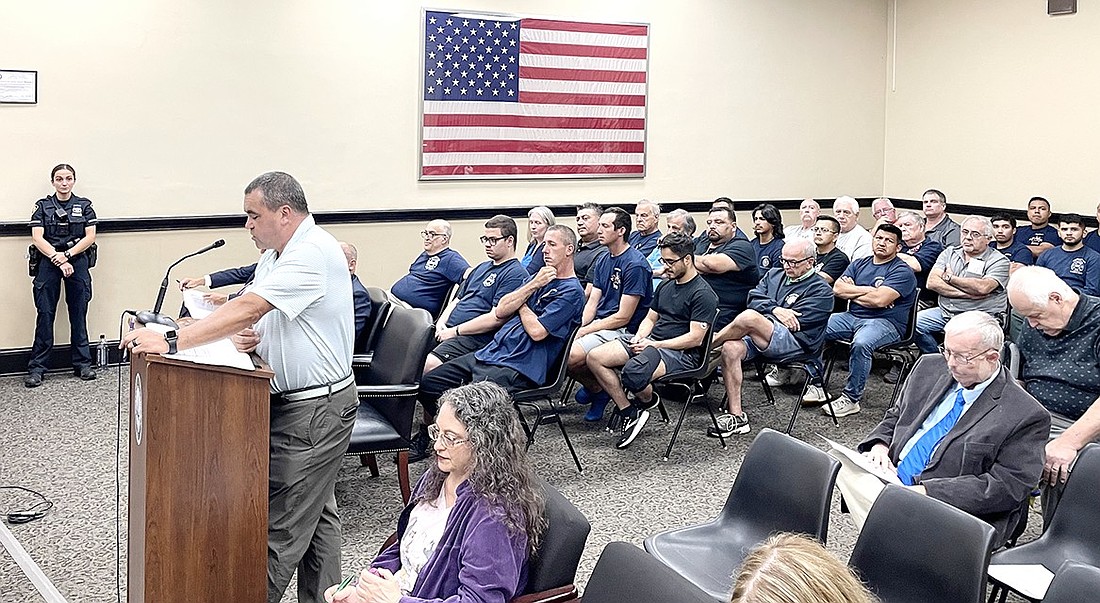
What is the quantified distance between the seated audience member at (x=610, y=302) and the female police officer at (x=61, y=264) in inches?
131

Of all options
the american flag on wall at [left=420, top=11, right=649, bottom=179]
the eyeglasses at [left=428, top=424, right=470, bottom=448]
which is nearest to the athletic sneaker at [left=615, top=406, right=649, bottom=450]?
the eyeglasses at [left=428, top=424, right=470, bottom=448]

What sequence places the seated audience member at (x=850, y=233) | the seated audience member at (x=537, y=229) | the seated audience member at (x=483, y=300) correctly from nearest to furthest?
the seated audience member at (x=483, y=300)
the seated audience member at (x=537, y=229)
the seated audience member at (x=850, y=233)

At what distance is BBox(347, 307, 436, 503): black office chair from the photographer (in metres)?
4.42

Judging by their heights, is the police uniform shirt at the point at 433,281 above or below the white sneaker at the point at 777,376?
above

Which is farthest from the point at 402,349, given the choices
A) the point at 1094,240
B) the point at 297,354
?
the point at 1094,240

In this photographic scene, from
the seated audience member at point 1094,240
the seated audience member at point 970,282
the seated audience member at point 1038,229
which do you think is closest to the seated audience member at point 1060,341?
the seated audience member at point 970,282

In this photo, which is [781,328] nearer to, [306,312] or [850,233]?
[850,233]

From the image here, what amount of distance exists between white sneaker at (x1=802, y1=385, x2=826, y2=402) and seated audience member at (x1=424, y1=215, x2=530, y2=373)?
1.98 meters

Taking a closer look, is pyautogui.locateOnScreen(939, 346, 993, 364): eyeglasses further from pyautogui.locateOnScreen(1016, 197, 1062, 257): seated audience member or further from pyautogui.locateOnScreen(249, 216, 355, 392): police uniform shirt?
pyautogui.locateOnScreen(1016, 197, 1062, 257): seated audience member

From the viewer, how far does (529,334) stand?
526cm

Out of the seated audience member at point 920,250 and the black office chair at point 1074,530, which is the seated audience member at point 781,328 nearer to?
the seated audience member at point 920,250

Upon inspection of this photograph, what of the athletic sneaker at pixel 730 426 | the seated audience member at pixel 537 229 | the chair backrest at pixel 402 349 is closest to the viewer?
the chair backrest at pixel 402 349

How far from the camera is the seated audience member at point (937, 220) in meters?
8.60

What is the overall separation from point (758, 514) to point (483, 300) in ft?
9.44
